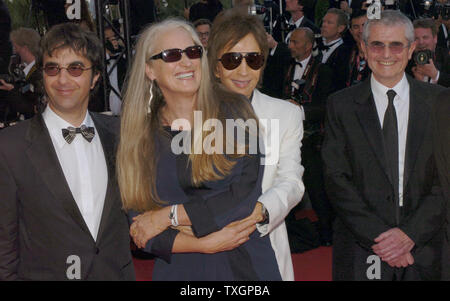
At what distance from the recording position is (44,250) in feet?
9.28

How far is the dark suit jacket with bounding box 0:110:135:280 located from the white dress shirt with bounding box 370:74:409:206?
1.68 metres

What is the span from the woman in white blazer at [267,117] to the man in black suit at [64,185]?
69 cm

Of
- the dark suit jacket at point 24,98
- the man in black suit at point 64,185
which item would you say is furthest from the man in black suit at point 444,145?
the dark suit jacket at point 24,98

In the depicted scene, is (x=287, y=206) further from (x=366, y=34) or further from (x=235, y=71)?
(x=366, y=34)

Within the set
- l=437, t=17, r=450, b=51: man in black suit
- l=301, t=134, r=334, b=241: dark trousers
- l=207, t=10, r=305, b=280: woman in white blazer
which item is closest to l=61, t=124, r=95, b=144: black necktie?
l=207, t=10, r=305, b=280: woman in white blazer

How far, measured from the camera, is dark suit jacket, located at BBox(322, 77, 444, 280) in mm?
3527

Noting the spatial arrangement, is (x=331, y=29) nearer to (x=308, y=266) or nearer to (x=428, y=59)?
(x=428, y=59)

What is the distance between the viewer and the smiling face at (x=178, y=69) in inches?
116

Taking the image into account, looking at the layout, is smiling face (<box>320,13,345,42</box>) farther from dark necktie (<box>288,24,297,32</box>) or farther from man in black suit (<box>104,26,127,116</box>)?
man in black suit (<box>104,26,127,116</box>)

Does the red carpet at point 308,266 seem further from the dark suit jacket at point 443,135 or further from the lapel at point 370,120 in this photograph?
the dark suit jacket at point 443,135

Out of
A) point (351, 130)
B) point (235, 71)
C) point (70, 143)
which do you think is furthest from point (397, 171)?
point (70, 143)

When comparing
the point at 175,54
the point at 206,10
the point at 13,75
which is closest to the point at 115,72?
the point at 206,10

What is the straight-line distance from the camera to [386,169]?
139 inches

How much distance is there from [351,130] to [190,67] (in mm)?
1177
